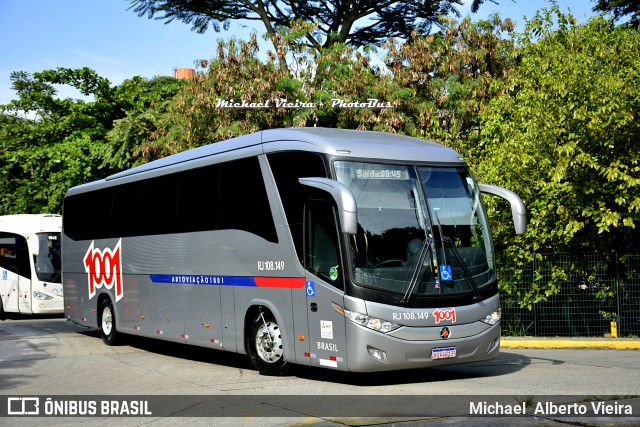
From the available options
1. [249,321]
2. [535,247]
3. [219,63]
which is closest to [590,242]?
[535,247]

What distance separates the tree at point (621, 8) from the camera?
28.9 metres

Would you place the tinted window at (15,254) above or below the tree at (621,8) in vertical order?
below

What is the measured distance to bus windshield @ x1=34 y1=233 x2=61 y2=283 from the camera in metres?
28.0

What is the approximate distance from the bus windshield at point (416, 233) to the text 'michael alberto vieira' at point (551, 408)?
230 centimetres

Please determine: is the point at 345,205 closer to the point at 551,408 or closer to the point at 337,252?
the point at 337,252

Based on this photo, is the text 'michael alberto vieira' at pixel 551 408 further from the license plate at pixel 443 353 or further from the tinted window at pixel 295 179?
the tinted window at pixel 295 179

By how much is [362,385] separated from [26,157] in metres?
27.4

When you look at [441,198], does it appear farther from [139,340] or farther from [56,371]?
[139,340]

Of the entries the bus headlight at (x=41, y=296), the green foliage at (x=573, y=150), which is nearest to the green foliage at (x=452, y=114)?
the green foliage at (x=573, y=150)

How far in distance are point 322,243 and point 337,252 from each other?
38 cm

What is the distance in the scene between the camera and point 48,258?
92.6 ft

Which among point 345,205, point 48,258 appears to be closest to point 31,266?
point 48,258

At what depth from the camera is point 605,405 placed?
30.6 ft

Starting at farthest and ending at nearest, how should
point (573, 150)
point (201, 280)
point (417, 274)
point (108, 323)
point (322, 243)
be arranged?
point (108, 323) < point (573, 150) < point (201, 280) < point (322, 243) < point (417, 274)
